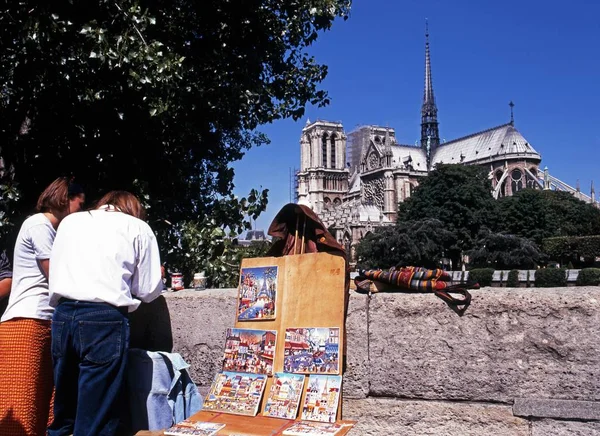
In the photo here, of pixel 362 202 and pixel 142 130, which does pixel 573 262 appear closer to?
pixel 362 202

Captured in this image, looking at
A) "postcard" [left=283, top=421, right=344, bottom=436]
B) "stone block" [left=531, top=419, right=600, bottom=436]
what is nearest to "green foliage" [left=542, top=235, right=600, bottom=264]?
"stone block" [left=531, top=419, right=600, bottom=436]

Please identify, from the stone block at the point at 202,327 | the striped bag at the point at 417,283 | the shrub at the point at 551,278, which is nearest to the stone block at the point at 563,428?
the striped bag at the point at 417,283

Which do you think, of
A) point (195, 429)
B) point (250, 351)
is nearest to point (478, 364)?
point (250, 351)

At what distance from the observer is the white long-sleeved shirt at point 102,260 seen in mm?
3361

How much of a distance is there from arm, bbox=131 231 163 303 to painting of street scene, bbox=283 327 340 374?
2.95 ft

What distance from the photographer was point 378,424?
12.6 feet

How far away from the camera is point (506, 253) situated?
4822cm

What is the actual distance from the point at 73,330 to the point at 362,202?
92.3m

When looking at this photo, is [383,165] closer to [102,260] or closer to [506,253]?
[506,253]

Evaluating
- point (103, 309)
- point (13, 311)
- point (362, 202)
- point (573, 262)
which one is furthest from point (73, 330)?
point (362, 202)

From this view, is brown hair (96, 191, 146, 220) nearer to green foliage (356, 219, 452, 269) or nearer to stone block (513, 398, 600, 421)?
stone block (513, 398, 600, 421)

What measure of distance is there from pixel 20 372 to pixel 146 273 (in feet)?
3.37

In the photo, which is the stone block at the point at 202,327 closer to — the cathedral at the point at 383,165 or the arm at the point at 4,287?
the arm at the point at 4,287

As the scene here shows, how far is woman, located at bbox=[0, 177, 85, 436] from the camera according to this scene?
367 cm
